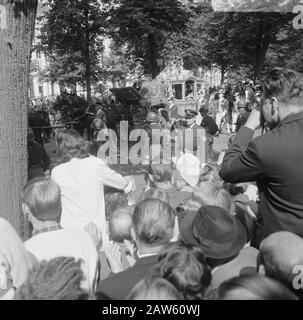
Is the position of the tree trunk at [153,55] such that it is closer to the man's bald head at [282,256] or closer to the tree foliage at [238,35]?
the tree foliage at [238,35]

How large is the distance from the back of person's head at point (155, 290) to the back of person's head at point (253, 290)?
199 millimetres

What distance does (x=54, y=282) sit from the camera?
1854 millimetres

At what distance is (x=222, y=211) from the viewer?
8.70 feet

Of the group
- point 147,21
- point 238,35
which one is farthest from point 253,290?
point 238,35

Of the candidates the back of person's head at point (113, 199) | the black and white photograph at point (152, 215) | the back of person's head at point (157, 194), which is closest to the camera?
the black and white photograph at point (152, 215)

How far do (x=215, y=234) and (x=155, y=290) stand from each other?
83cm

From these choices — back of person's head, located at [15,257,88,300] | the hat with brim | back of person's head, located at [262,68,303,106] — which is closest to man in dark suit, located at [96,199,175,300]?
the hat with brim

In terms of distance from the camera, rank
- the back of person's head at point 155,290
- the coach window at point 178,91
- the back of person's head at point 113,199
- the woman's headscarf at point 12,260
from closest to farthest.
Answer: the back of person's head at point 155,290
the woman's headscarf at point 12,260
the back of person's head at point 113,199
the coach window at point 178,91

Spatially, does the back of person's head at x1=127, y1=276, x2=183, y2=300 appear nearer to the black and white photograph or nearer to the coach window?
the black and white photograph

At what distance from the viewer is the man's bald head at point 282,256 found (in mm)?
2031

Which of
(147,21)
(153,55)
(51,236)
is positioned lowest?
(51,236)

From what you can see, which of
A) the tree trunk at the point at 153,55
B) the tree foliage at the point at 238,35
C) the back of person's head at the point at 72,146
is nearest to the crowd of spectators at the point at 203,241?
the back of person's head at the point at 72,146

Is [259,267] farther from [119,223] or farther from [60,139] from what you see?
[60,139]

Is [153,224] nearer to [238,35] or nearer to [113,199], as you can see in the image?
[113,199]
